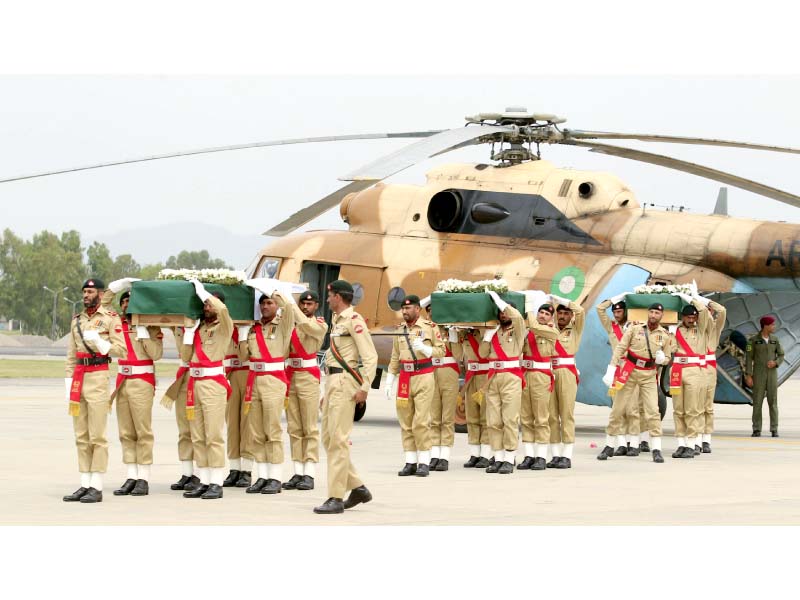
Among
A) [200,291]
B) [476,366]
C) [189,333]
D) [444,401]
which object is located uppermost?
[200,291]

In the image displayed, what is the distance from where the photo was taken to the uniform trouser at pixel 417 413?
565 inches

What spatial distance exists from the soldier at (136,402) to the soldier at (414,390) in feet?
9.74

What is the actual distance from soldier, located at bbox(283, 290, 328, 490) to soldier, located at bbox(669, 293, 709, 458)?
5666mm

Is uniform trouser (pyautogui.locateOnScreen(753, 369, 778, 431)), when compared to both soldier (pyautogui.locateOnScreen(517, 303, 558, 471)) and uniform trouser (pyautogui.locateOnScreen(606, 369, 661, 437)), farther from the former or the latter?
soldier (pyautogui.locateOnScreen(517, 303, 558, 471))

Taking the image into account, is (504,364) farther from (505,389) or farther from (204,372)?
(204,372)

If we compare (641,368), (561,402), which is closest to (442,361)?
(561,402)

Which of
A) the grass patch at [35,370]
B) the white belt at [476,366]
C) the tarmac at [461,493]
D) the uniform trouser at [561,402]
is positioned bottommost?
the grass patch at [35,370]

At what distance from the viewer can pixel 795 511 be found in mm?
11195

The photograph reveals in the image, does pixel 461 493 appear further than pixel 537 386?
No

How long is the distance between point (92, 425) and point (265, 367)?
1.73 m

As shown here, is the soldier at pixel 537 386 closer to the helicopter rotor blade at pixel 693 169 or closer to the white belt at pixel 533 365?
the white belt at pixel 533 365

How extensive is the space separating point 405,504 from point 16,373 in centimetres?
3211

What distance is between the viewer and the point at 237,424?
13016 mm

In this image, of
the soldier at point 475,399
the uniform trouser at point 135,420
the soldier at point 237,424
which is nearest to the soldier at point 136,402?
the uniform trouser at point 135,420
